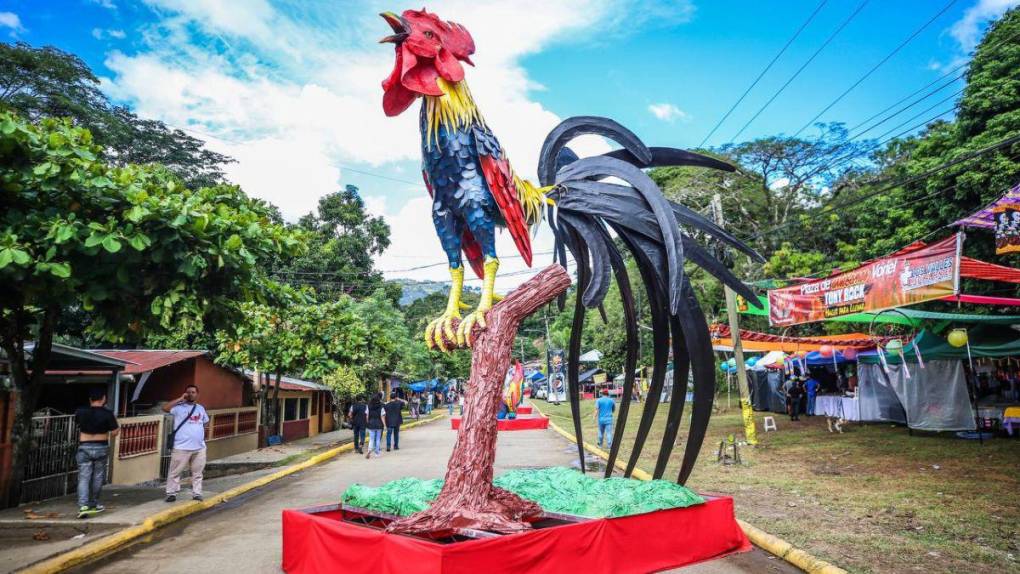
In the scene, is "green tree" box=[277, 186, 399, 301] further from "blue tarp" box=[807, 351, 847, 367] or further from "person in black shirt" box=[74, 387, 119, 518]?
"person in black shirt" box=[74, 387, 119, 518]

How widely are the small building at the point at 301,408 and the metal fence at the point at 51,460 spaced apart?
864 cm

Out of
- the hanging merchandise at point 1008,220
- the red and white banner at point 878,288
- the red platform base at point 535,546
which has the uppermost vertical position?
the hanging merchandise at point 1008,220

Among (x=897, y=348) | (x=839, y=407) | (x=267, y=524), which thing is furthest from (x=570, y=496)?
(x=839, y=407)

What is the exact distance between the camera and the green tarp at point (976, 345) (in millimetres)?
12289

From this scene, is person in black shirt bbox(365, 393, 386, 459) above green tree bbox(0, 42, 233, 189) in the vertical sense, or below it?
below

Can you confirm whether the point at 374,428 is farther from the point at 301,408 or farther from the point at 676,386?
the point at 676,386

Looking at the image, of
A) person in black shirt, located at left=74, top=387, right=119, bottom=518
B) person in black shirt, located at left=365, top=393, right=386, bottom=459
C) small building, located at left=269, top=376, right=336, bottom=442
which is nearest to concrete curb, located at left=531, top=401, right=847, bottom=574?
person in black shirt, located at left=74, top=387, right=119, bottom=518

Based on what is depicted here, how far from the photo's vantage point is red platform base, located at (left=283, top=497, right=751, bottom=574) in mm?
4312

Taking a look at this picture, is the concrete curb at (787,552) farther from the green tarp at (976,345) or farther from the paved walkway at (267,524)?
the green tarp at (976,345)

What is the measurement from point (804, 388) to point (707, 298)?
32.0 ft

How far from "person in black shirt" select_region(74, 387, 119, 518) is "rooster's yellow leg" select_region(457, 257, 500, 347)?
5.71 m

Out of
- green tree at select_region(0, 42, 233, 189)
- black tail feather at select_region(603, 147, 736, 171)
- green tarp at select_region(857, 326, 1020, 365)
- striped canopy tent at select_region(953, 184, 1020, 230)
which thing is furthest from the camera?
green tree at select_region(0, 42, 233, 189)

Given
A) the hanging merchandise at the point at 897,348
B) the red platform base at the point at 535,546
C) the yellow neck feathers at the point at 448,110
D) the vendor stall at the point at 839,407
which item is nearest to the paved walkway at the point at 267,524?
the red platform base at the point at 535,546

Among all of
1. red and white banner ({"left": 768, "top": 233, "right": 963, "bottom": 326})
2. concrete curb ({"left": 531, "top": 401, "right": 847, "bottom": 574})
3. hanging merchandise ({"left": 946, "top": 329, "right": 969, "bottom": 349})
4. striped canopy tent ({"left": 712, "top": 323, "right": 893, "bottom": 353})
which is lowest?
concrete curb ({"left": 531, "top": 401, "right": 847, "bottom": 574})
